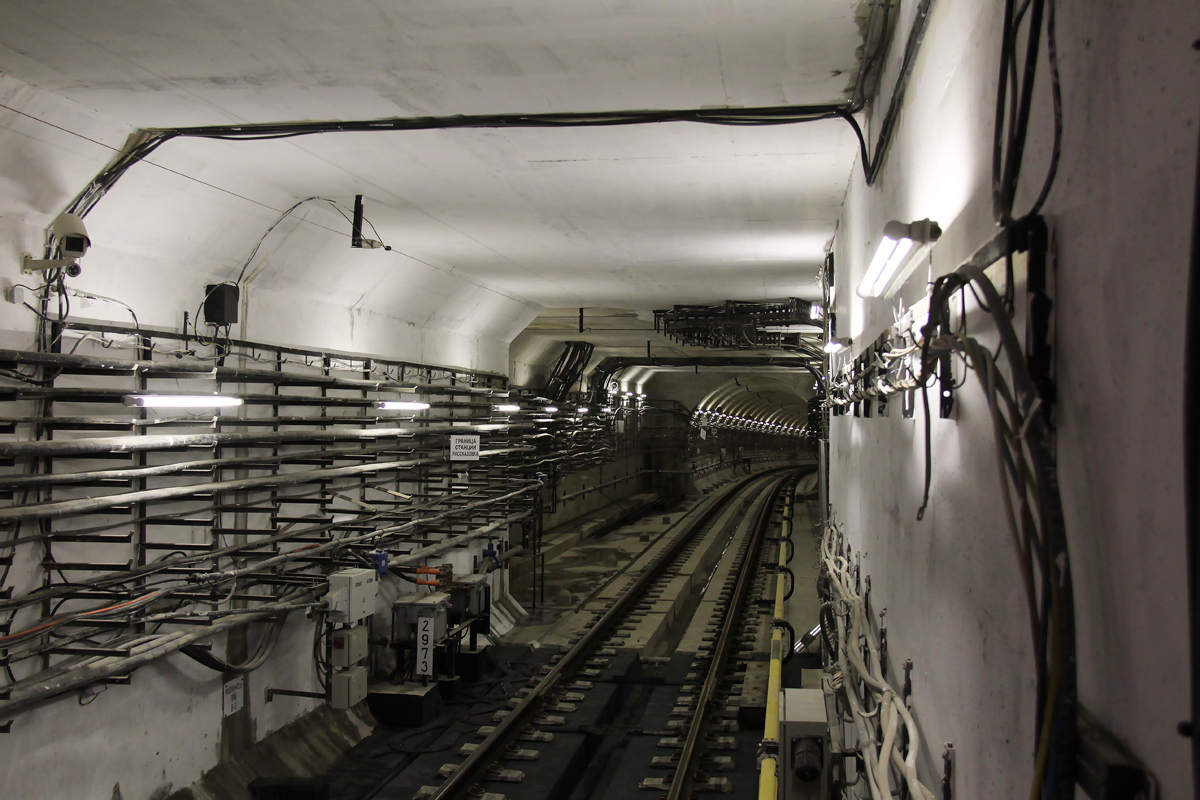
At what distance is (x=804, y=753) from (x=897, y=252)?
7.84 feet

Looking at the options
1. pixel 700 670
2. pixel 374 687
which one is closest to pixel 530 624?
pixel 700 670

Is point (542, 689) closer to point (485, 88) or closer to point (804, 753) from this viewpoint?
point (804, 753)

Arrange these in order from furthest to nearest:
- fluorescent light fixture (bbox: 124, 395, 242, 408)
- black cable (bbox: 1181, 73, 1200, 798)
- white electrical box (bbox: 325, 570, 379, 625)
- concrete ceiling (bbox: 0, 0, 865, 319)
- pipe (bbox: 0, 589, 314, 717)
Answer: white electrical box (bbox: 325, 570, 379, 625) < fluorescent light fixture (bbox: 124, 395, 242, 408) < pipe (bbox: 0, 589, 314, 717) < concrete ceiling (bbox: 0, 0, 865, 319) < black cable (bbox: 1181, 73, 1200, 798)

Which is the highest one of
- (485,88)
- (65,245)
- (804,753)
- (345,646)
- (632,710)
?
(485,88)

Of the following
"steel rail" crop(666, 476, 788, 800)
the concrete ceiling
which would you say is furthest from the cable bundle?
the concrete ceiling

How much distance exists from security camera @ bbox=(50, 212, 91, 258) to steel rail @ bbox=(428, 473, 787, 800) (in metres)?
4.16

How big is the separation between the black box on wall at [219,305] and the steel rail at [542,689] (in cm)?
370

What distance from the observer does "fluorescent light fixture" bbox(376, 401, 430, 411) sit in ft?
26.9

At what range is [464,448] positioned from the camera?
9750 mm

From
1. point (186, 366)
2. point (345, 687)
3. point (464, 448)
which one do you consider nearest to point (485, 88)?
point (186, 366)

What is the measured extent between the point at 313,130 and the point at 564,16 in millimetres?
2151

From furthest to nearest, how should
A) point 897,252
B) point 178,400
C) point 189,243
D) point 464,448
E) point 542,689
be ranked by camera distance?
point 464,448 < point 542,689 < point 189,243 < point 178,400 < point 897,252

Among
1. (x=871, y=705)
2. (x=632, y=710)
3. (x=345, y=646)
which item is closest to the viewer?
(x=871, y=705)

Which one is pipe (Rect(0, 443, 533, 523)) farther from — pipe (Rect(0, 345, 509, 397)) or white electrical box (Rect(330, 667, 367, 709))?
white electrical box (Rect(330, 667, 367, 709))
